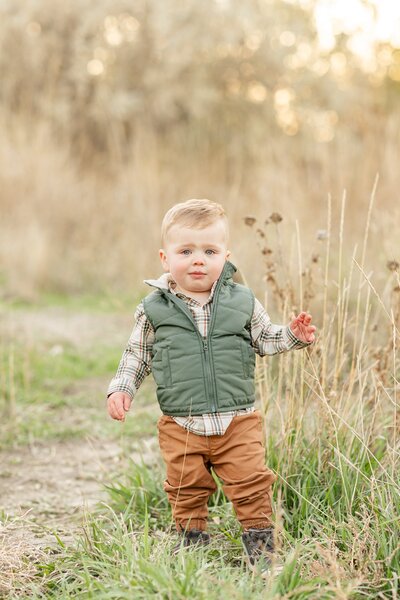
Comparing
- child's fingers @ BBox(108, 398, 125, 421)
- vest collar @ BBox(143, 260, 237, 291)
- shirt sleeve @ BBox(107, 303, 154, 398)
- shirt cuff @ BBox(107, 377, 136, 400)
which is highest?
vest collar @ BBox(143, 260, 237, 291)

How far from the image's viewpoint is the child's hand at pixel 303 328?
8.83ft

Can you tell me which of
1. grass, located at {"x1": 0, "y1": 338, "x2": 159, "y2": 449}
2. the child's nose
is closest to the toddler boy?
the child's nose

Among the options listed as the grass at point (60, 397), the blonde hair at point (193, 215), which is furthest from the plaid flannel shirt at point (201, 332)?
the grass at point (60, 397)

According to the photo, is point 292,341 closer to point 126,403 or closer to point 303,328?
point 303,328

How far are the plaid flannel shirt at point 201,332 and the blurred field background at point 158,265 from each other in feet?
0.79

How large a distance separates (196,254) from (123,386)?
0.56 meters

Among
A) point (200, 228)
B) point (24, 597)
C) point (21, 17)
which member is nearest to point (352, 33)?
point (21, 17)

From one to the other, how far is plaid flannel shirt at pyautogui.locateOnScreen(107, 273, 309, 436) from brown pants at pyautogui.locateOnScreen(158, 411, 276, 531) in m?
0.05

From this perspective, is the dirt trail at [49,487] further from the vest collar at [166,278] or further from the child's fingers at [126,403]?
the vest collar at [166,278]

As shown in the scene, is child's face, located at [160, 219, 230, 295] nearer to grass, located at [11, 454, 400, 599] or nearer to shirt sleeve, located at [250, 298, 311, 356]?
shirt sleeve, located at [250, 298, 311, 356]

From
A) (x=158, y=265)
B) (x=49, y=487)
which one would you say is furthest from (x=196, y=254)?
(x=158, y=265)

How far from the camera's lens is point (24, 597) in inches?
100

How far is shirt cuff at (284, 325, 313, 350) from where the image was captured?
2752mm

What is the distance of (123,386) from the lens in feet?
9.21
